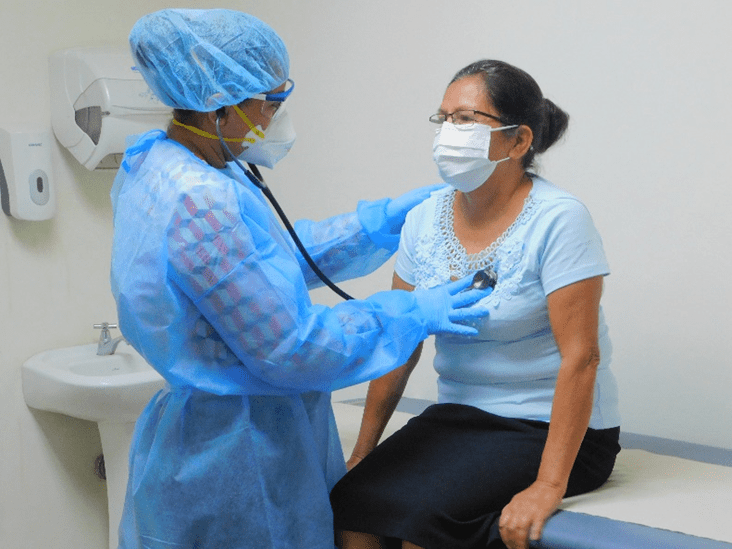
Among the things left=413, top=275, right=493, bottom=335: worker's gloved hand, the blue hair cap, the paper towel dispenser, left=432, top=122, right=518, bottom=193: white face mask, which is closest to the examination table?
left=413, top=275, right=493, bottom=335: worker's gloved hand

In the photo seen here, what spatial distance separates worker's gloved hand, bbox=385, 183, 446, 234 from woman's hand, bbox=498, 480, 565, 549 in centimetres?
67

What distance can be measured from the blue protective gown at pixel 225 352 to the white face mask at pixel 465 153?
260mm

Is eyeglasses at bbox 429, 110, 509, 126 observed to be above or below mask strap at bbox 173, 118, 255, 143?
above

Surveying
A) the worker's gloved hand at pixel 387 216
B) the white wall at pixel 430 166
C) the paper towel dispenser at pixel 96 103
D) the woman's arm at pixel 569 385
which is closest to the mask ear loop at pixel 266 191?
the worker's gloved hand at pixel 387 216

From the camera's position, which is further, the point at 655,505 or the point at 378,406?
the point at 378,406

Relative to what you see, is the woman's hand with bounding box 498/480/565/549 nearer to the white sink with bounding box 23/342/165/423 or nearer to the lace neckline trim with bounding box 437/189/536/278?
the lace neckline trim with bounding box 437/189/536/278

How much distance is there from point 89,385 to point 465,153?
1278 mm

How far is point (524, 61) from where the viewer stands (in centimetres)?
214

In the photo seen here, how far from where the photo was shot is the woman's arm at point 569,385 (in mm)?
1445

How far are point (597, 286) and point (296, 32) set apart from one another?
157 cm

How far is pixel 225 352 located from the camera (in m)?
1.43

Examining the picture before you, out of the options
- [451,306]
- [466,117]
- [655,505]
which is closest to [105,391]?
[451,306]

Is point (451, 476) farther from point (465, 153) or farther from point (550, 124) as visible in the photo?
point (550, 124)

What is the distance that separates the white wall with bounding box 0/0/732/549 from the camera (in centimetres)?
191
